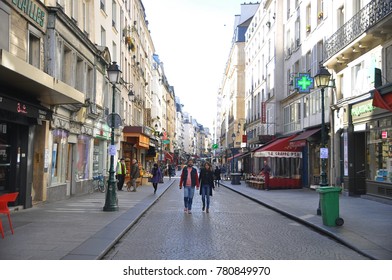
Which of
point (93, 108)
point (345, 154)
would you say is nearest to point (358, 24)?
point (345, 154)

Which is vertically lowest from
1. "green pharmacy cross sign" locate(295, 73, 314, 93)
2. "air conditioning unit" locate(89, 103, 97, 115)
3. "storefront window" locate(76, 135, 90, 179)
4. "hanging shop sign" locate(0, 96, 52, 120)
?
"storefront window" locate(76, 135, 90, 179)

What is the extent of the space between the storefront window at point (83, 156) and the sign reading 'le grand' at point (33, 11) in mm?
6741

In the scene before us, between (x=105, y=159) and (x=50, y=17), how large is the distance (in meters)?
12.7

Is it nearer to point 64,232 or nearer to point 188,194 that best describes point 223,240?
point 64,232

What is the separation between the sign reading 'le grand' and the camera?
13.2 metres

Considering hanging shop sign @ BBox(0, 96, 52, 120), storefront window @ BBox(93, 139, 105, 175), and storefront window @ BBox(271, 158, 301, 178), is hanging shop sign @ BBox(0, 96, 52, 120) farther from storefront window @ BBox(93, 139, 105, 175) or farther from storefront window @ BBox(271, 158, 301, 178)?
storefront window @ BBox(271, 158, 301, 178)

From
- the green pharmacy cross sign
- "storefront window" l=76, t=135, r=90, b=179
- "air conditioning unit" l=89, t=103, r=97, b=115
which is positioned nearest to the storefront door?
the green pharmacy cross sign

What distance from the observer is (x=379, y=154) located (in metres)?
18.6

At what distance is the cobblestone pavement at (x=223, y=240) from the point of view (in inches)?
313

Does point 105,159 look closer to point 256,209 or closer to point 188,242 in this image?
point 256,209

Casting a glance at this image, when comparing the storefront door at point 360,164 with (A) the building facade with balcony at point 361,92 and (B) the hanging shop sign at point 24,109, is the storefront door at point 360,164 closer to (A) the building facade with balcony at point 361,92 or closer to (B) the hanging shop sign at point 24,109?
(A) the building facade with balcony at point 361,92

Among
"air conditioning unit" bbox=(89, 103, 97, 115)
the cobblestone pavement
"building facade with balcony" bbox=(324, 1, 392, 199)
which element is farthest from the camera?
"air conditioning unit" bbox=(89, 103, 97, 115)

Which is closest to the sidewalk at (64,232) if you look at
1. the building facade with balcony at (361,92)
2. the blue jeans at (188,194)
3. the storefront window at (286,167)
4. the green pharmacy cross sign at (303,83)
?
the blue jeans at (188,194)

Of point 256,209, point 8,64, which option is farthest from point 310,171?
point 8,64
